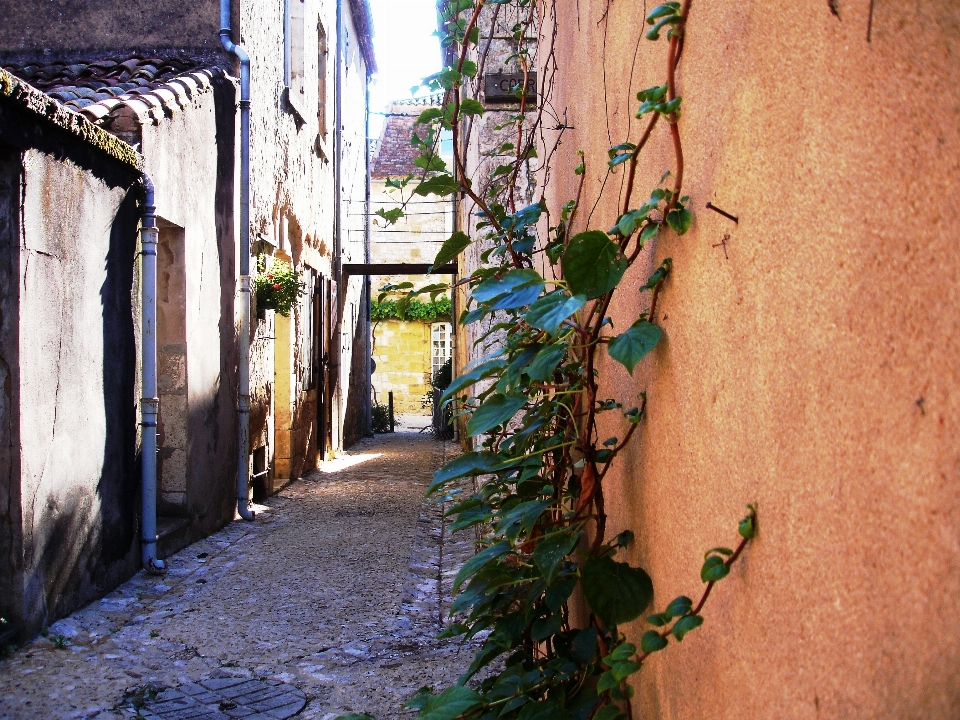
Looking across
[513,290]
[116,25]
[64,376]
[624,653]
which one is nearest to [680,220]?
[513,290]

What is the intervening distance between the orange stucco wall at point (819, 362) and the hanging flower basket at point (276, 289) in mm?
6955

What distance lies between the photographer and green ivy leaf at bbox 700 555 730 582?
1038 mm

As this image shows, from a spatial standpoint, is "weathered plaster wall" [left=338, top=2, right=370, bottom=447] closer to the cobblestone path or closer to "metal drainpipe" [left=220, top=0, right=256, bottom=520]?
"metal drainpipe" [left=220, top=0, right=256, bottom=520]

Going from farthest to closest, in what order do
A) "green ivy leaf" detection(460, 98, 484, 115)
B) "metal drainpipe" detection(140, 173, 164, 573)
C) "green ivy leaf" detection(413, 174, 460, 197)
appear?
"metal drainpipe" detection(140, 173, 164, 573), "green ivy leaf" detection(460, 98, 484, 115), "green ivy leaf" detection(413, 174, 460, 197)

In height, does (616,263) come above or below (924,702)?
above

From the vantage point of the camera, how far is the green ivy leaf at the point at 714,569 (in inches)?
40.9

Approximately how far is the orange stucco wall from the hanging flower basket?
6.95m

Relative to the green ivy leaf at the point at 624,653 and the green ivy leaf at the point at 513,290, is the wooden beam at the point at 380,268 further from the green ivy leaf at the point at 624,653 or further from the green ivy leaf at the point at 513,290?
the green ivy leaf at the point at 624,653

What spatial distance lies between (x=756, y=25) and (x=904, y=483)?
58 cm

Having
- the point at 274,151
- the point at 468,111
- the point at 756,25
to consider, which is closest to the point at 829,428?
the point at 756,25

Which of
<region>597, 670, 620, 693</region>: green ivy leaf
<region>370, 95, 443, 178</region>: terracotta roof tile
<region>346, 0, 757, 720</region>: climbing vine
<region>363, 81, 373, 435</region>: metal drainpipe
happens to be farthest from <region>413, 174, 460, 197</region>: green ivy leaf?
<region>370, 95, 443, 178</region>: terracotta roof tile

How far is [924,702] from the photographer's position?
0.65 meters

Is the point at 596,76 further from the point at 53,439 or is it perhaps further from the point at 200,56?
the point at 200,56

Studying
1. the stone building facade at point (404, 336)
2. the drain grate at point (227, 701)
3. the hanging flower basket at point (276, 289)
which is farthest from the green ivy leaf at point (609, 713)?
the stone building facade at point (404, 336)
